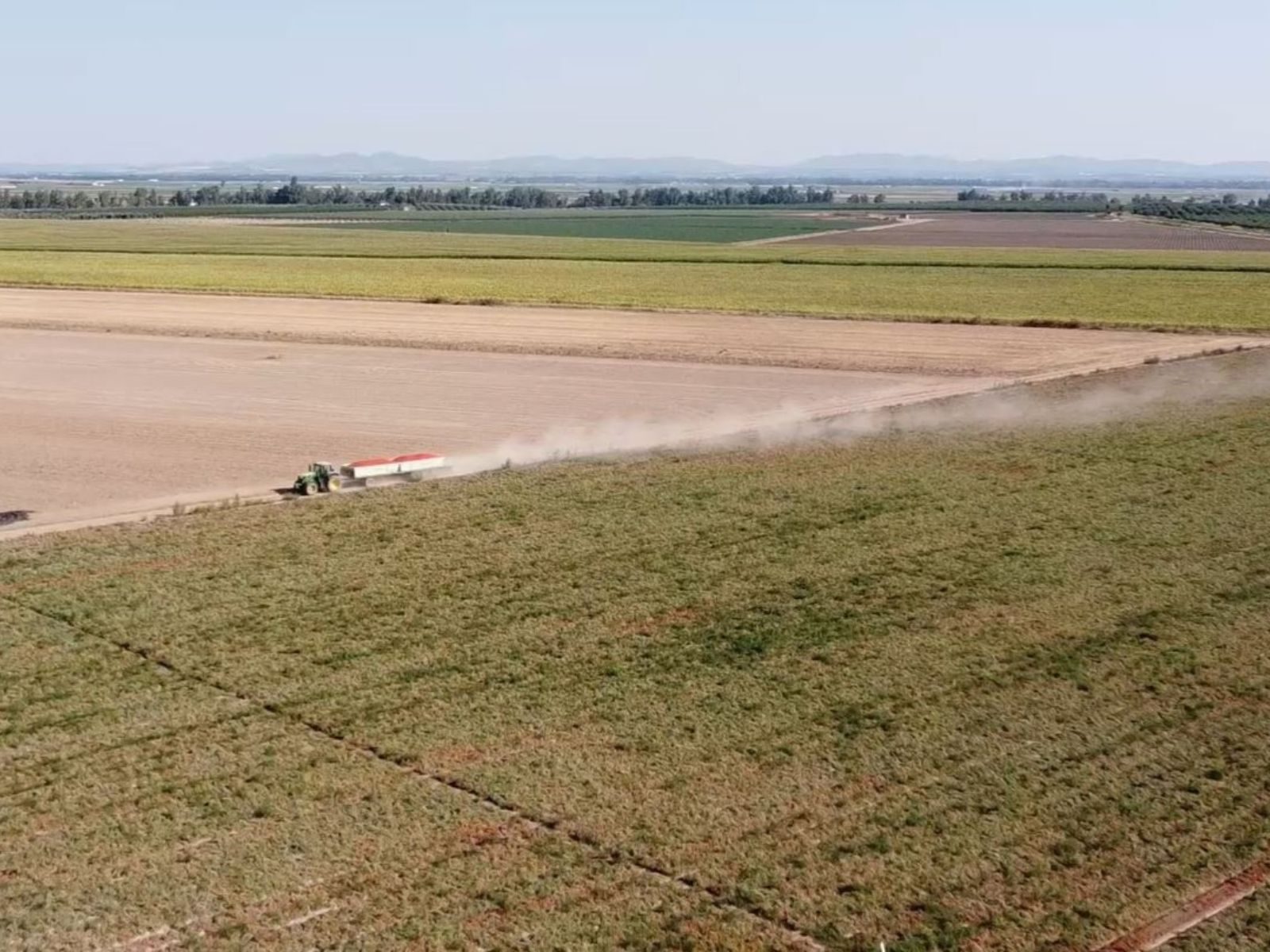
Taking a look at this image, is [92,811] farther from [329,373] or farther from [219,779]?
[329,373]

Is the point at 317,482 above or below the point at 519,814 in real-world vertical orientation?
above

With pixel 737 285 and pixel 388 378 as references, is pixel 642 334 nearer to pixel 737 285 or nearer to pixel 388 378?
pixel 388 378

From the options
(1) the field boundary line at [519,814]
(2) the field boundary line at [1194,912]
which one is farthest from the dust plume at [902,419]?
(2) the field boundary line at [1194,912]

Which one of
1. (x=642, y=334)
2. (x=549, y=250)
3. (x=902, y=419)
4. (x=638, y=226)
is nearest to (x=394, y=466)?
(x=902, y=419)

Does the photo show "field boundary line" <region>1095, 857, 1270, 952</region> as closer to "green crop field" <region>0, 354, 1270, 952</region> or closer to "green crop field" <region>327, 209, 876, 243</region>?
"green crop field" <region>0, 354, 1270, 952</region>

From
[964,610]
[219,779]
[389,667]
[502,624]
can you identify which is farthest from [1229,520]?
[219,779]

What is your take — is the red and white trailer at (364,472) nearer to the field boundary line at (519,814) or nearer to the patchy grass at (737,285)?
the field boundary line at (519,814)
